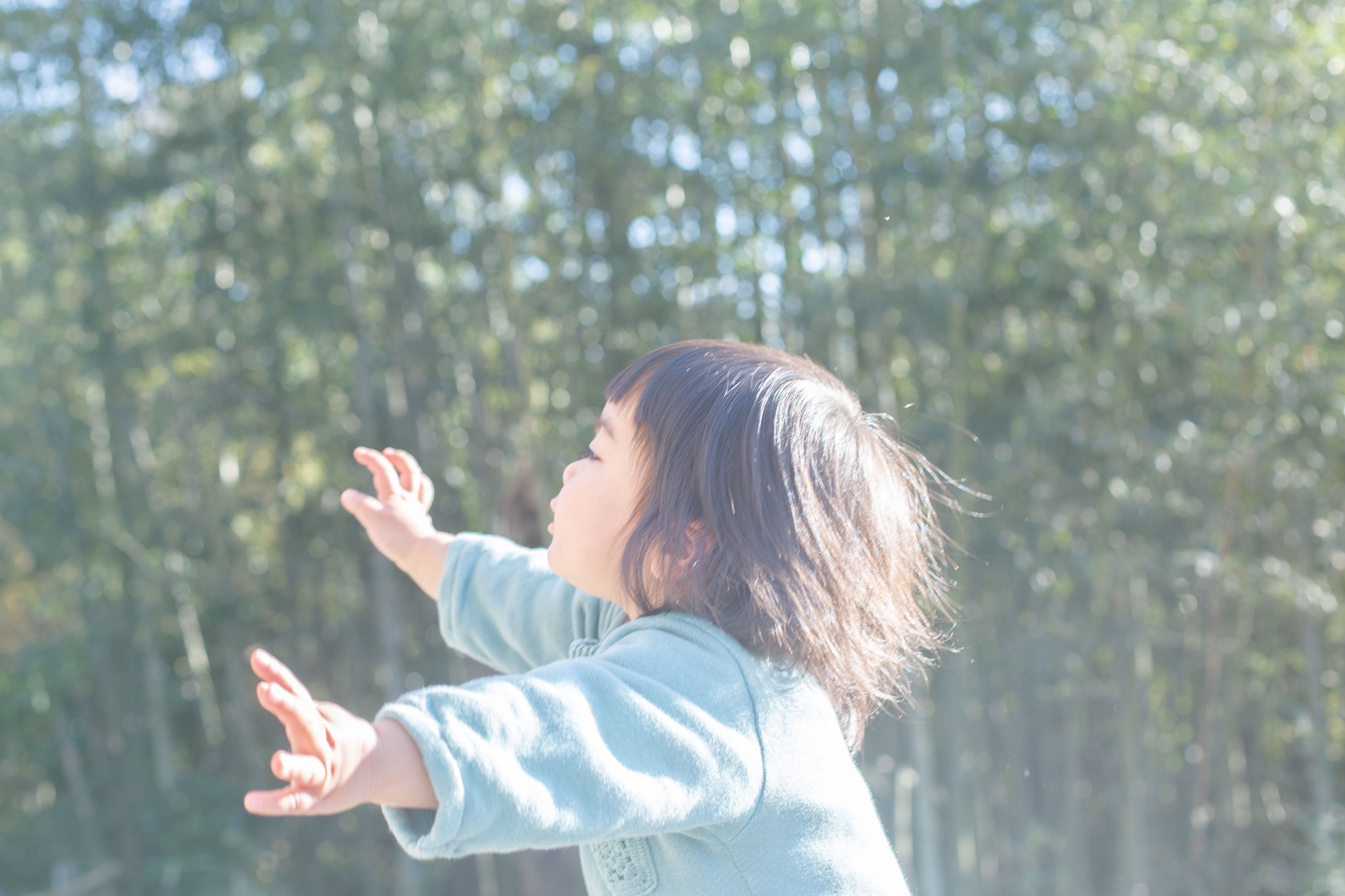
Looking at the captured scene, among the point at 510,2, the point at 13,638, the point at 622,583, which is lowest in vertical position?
the point at 13,638

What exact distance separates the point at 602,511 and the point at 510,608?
0.87 feet

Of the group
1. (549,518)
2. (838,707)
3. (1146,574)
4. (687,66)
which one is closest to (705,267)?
(687,66)

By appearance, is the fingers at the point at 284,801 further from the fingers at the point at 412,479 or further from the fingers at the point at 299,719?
the fingers at the point at 412,479

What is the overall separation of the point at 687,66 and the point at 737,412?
278 centimetres

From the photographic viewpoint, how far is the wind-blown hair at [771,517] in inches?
27.8

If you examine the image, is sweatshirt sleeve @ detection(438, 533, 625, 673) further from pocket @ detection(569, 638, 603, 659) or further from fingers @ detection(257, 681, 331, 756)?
fingers @ detection(257, 681, 331, 756)

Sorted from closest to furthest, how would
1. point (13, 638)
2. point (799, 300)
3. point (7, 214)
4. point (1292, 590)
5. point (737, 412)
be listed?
point (737, 412)
point (1292, 590)
point (799, 300)
point (7, 214)
point (13, 638)

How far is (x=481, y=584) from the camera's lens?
1013mm

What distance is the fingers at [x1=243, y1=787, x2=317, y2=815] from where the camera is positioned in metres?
0.48

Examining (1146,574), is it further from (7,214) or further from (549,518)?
(7,214)

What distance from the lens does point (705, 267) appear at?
3.31 meters

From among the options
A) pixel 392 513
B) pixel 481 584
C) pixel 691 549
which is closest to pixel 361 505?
pixel 392 513

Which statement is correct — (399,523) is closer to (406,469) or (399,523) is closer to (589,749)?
(406,469)

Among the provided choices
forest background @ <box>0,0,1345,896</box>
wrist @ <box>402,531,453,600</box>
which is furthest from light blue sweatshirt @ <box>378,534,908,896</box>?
forest background @ <box>0,0,1345,896</box>
